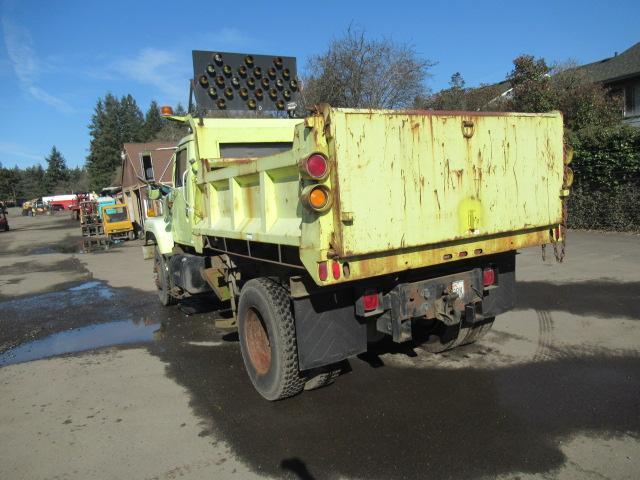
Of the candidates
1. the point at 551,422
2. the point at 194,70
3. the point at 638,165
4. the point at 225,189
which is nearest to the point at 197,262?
the point at 225,189

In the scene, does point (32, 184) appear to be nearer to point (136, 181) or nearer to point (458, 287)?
point (136, 181)

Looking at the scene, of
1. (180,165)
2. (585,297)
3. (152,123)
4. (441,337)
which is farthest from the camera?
(152,123)

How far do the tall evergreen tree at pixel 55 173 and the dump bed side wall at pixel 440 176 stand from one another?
129 meters

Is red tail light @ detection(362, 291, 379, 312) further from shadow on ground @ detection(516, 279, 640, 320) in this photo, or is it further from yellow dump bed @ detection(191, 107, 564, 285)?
shadow on ground @ detection(516, 279, 640, 320)

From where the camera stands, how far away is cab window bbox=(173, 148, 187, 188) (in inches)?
246

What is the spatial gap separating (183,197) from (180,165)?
475mm

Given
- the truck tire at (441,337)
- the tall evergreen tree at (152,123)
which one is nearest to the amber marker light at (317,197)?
the truck tire at (441,337)

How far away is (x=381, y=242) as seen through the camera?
3336 millimetres

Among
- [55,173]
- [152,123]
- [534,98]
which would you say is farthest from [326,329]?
[55,173]

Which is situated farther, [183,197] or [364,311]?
[183,197]

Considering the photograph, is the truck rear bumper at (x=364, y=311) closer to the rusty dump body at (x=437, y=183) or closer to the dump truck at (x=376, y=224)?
the dump truck at (x=376, y=224)

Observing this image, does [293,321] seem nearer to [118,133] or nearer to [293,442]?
[293,442]

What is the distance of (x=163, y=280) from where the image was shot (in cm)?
809

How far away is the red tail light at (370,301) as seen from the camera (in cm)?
367
